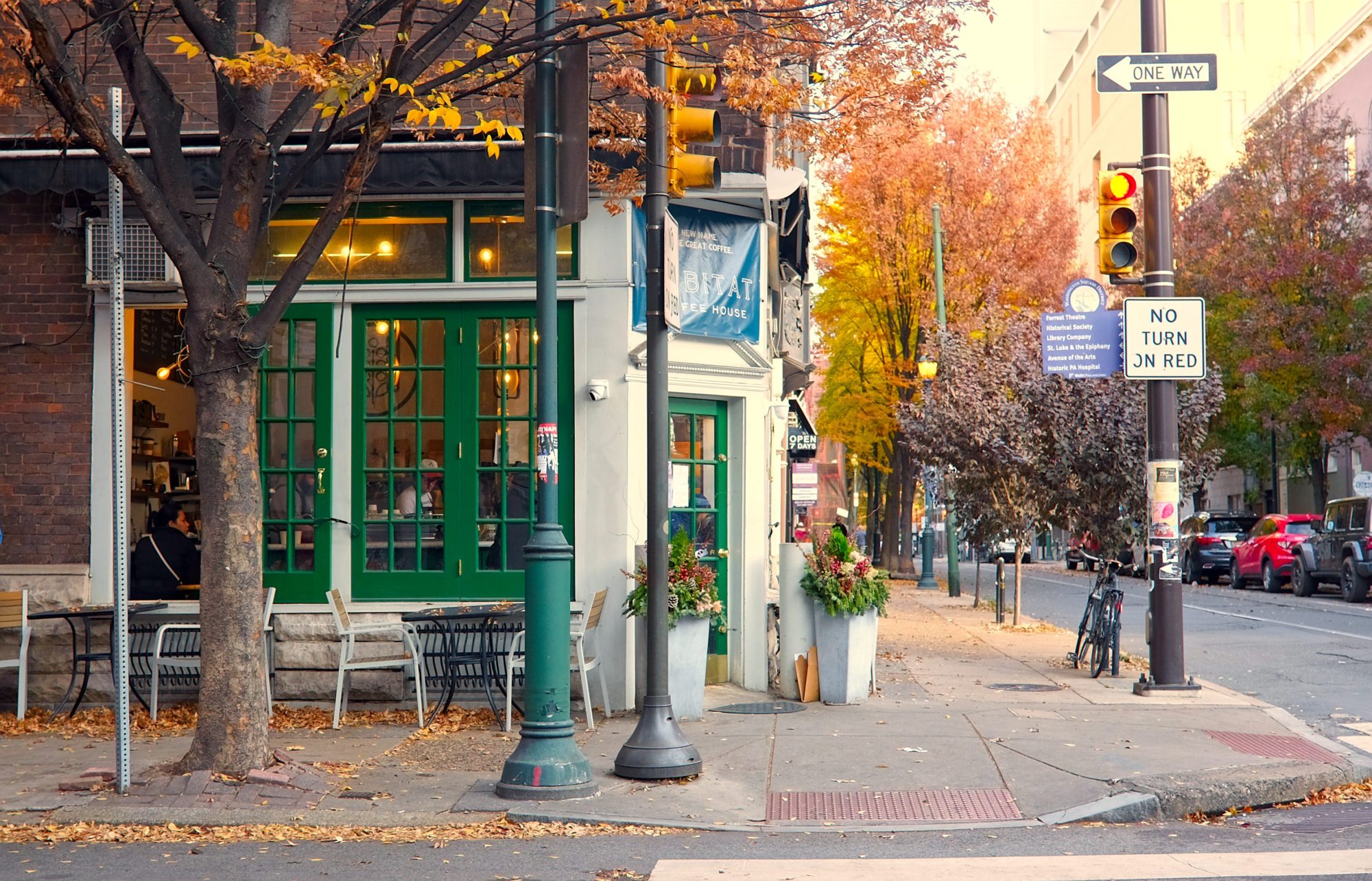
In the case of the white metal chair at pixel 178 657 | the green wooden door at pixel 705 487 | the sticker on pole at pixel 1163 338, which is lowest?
the white metal chair at pixel 178 657

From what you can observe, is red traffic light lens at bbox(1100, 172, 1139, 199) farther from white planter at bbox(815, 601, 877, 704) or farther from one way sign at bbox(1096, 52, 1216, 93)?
white planter at bbox(815, 601, 877, 704)

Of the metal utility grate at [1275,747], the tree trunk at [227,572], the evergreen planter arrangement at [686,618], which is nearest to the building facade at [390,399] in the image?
the evergreen planter arrangement at [686,618]

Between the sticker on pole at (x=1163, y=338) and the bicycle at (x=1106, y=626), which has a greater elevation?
the sticker on pole at (x=1163, y=338)

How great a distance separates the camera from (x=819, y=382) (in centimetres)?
4150

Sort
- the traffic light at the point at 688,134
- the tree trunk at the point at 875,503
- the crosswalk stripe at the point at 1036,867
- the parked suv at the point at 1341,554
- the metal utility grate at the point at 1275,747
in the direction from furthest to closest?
the tree trunk at the point at 875,503
the parked suv at the point at 1341,554
the metal utility grate at the point at 1275,747
the traffic light at the point at 688,134
the crosswalk stripe at the point at 1036,867

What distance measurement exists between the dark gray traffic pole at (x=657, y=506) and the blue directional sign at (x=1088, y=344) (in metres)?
4.94

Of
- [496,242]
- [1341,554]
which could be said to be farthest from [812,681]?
[1341,554]

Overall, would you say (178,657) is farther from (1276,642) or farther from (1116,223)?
(1276,642)

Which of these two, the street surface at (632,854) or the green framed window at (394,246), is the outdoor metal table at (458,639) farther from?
the street surface at (632,854)

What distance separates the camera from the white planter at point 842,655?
10.8m

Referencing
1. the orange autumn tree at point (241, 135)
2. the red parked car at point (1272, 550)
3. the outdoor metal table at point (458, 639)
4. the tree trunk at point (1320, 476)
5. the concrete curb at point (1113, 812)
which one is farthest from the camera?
the tree trunk at point (1320, 476)

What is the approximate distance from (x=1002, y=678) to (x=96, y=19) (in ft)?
31.0

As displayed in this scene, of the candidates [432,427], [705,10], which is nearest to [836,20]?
[705,10]

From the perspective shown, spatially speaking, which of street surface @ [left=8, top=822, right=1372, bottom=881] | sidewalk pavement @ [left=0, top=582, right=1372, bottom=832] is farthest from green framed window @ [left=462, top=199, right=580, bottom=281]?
street surface @ [left=8, top=822, right=1372, bottom=881]
